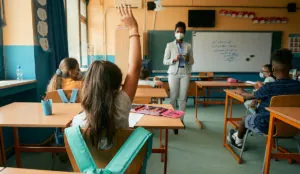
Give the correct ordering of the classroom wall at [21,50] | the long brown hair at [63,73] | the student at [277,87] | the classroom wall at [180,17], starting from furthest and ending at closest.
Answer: the classroom wall at [180,17], the classroom wall at [21,50], the long brown hair at [63,73], the student at [277,87]

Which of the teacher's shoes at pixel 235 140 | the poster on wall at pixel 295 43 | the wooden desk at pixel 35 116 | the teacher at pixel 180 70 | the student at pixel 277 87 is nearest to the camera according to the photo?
the wooden desk at pixel 35 116

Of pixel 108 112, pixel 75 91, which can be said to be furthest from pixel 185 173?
pixel 108 112

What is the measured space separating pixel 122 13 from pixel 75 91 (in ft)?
3.31

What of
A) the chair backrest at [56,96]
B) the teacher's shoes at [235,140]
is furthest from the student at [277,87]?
the chair backrest at [56,96]

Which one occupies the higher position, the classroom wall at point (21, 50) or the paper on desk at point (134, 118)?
the classroom wall at point (21, 50)

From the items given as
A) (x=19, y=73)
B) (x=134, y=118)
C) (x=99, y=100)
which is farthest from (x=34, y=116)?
(x=19, y=73)

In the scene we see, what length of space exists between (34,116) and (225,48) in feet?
18.0

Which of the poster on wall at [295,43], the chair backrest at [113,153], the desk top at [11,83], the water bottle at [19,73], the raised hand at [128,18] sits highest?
the poster on wall at [295,43]

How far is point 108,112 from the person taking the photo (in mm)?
961

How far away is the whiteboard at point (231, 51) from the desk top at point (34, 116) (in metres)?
4.79

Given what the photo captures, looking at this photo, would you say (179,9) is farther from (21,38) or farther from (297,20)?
(21,38)

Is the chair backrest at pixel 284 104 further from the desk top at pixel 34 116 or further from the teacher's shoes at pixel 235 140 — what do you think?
the desk top at pixel 34 116

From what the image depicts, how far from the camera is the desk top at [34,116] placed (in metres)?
1.34

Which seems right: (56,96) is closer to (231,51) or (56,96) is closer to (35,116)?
(35,116)
